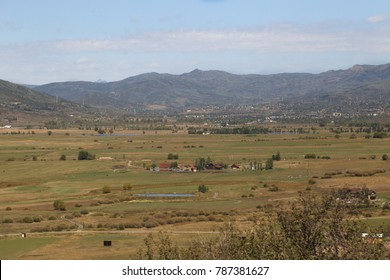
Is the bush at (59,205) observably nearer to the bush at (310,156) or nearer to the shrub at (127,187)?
the shrub at (127,187)

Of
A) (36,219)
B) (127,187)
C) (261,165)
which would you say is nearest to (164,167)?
(261,165)

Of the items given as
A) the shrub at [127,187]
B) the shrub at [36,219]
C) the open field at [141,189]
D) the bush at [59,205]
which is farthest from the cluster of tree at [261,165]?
the shrub at [36,219]

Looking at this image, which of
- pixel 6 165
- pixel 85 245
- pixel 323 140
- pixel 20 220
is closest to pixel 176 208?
pixel 20 220

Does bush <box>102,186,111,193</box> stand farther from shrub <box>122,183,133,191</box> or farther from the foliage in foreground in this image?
the foliage in foreground

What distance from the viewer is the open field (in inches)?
2370

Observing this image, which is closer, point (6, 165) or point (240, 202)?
point (240, 202)

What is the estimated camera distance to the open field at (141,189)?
60203 mm

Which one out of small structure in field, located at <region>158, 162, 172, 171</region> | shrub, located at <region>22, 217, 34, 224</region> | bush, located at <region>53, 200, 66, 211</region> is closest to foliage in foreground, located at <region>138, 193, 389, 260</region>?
shrub, located at <region>22, 217, 34, 224</region>

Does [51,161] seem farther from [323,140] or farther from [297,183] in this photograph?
[323,140]

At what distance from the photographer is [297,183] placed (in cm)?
9962

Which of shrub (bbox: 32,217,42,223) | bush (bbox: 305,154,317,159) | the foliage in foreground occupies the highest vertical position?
the foliage in foreground

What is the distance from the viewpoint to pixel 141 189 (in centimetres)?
9869

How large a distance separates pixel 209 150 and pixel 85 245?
11120cm
